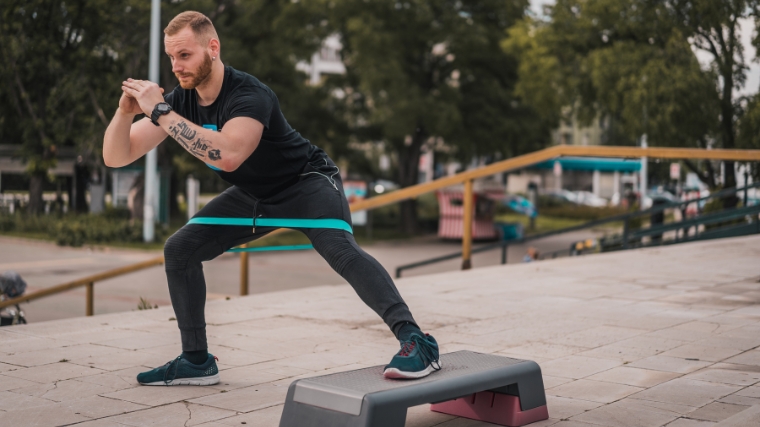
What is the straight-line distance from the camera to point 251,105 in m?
3.63

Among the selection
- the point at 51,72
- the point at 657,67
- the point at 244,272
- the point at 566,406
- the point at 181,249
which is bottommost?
the point at 566,406

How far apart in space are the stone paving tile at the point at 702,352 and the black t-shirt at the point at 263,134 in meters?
2.51

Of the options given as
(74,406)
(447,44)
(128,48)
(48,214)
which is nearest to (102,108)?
(128,48)

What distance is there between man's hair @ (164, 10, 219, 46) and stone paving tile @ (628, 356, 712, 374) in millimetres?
2825

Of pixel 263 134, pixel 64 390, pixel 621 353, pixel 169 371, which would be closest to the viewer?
pixel 263 134

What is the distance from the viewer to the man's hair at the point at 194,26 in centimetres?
365

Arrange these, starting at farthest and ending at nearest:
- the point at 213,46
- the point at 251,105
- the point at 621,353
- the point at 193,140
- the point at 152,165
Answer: the point at 152,165, the point at 621,353, the point at 213,46, the point at 251,105, the point at 193,140

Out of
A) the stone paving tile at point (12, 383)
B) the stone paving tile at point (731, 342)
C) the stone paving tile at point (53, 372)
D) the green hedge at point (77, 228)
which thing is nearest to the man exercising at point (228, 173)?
the stone paving tile at point (53, 372)

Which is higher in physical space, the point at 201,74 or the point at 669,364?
the point at 201,74

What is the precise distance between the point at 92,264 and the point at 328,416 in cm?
1776

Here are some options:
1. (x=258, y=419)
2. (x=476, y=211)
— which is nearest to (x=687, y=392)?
(x=258, y=419)

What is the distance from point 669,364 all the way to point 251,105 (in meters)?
2.73

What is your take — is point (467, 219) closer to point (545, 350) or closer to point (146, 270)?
point (545, 350)

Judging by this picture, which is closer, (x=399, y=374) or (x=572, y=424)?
(x=399, y=374)
